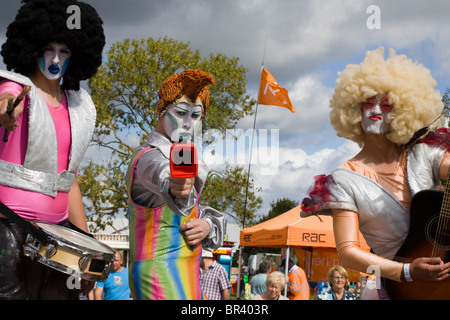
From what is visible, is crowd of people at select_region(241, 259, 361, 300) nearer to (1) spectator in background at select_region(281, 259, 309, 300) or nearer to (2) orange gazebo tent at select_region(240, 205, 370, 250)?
(1) spectator in background at select_region(281, 259, 309, 300)

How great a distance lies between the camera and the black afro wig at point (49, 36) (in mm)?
2994

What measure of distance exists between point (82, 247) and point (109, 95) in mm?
15443

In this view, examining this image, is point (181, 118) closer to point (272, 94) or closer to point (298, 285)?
point (272, 94)

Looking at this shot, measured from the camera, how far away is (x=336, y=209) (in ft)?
10.3

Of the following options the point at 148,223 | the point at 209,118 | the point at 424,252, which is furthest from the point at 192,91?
the point at 209,118

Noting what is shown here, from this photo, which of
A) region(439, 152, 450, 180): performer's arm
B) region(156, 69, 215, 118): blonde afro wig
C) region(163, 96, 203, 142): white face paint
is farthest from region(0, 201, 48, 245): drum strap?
region(439, 152, 450, 180): performer's arm

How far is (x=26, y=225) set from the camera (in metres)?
2.59

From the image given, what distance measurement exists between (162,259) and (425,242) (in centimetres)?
132

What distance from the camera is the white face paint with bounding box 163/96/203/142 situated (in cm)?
367

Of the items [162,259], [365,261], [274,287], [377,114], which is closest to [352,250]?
[365,261]

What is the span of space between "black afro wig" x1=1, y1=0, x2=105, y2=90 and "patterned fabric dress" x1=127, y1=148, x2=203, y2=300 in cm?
82

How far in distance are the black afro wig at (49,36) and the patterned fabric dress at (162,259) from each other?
2.70 ft

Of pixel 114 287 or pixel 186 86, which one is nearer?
pixel 186 86

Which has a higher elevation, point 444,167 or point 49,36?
point 49,36
